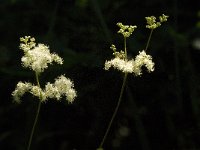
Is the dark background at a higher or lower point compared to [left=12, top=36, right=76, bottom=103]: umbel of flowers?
higher

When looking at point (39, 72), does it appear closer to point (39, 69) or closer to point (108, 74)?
point (39, 69)

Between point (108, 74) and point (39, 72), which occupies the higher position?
point (108, 74)

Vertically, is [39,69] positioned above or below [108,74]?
below

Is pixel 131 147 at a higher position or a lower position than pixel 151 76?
lower

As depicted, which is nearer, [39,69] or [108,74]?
[39,69]

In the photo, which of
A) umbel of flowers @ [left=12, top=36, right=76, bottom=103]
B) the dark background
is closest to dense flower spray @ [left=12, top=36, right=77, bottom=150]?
umbel of flowers @ [left=12, top=36, right=76, bottom=103]

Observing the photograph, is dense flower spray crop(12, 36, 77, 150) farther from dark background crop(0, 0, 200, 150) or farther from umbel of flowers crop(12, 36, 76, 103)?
dark background crop(0, 0, 200, 150)

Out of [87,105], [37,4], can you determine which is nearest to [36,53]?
[87,105]

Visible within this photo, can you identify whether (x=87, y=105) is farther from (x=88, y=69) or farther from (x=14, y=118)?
(x=14, y=118)

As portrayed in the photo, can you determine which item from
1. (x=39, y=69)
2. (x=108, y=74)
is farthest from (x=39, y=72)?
(x=108, y=74)
